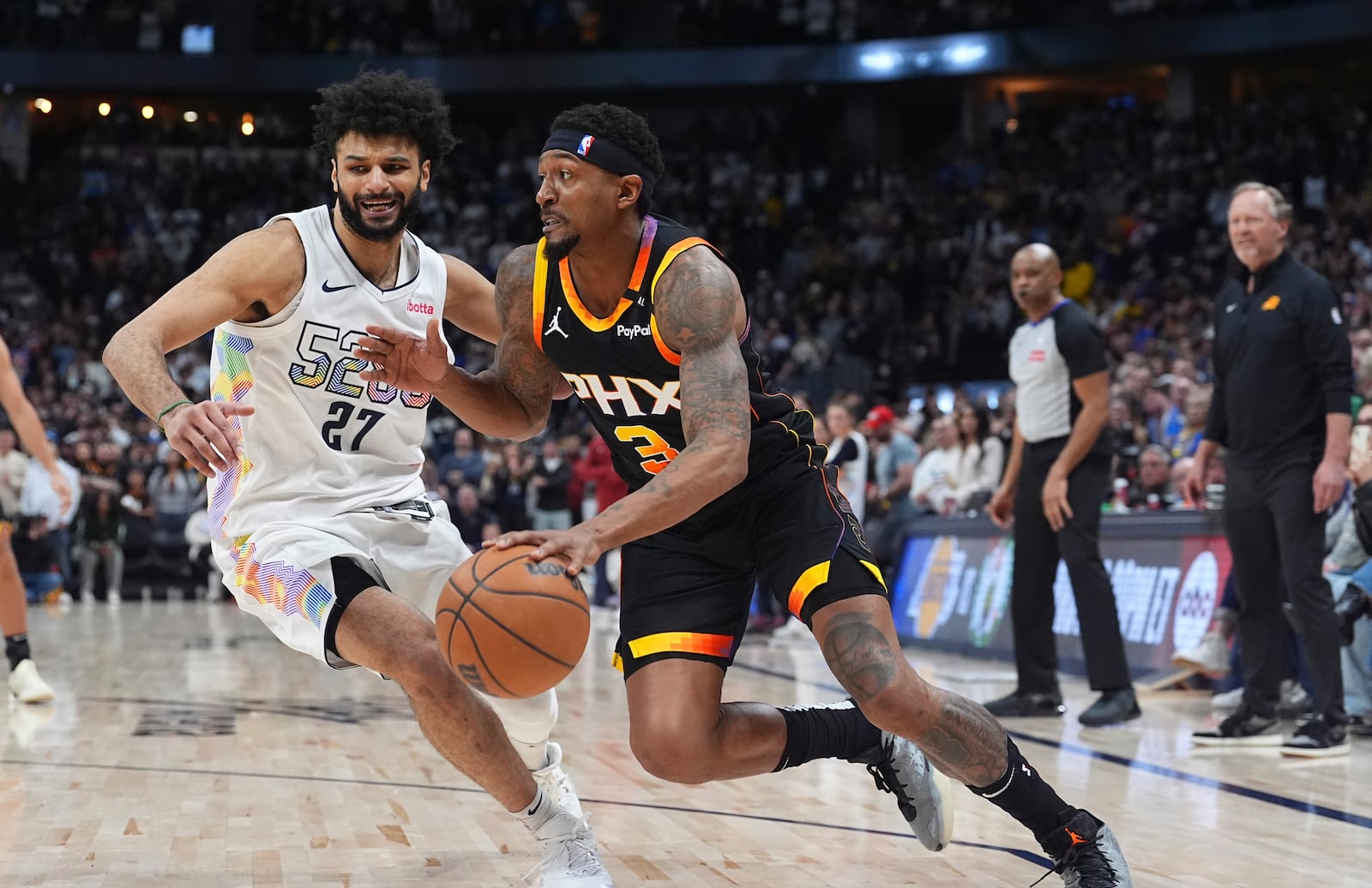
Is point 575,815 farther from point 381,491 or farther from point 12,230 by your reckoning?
point 12,230

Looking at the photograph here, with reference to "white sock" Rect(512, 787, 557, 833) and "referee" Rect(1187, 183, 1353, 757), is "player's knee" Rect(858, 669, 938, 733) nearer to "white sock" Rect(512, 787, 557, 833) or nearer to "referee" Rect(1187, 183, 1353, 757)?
"white sock" Rect(512, 787, 557, 833)

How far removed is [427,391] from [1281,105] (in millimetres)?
19887

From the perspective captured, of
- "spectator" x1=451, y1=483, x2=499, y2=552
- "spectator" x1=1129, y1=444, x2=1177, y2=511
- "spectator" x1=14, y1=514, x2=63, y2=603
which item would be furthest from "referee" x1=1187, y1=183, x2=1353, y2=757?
"spectator" x1=14, y1=514, x2=63, y2=603

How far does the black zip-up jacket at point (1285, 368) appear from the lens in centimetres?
564

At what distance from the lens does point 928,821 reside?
3.86m

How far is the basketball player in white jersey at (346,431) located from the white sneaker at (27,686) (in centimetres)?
377

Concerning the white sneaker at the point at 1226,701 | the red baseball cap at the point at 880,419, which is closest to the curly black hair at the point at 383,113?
the white sneaker at the point at 1226,701

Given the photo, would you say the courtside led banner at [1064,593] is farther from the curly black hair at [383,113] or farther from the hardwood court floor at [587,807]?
the curly black hair at [383,113]

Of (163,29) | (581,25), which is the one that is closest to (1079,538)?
(581,25)

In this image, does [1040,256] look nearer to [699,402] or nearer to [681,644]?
[681,644]

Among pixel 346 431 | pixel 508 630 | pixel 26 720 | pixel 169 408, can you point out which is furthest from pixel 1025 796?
pixel 26 720

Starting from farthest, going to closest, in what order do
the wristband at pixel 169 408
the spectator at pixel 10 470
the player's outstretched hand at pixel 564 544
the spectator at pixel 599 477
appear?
1. the spectator at pixel 10 470
2. the spectator at pixel 599 477
3. the wristband at pixel 169 408
4. the player's outstretched hand at pixel 564 544

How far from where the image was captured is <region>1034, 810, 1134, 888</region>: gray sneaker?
339 cm

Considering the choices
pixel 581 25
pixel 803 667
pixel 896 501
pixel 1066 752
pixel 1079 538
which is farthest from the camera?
pixel 581 25
